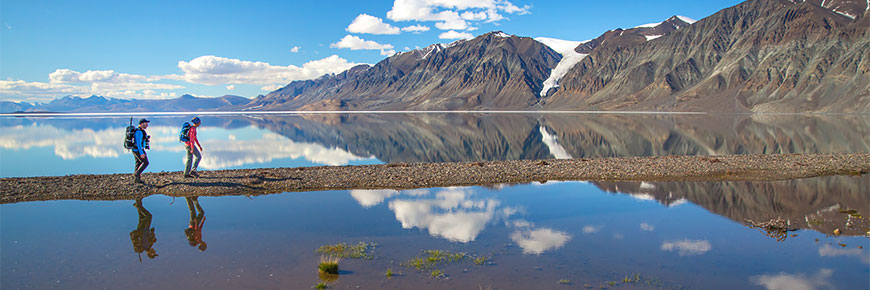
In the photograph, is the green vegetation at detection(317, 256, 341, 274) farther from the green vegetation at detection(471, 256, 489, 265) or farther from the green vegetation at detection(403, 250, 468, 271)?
the green vegetation at detection(471, 256, 489, 265)

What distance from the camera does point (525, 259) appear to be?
32.3 ft

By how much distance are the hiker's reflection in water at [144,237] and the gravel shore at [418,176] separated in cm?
338

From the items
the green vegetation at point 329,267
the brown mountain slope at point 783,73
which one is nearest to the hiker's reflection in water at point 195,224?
the green vegetation at point 329,267

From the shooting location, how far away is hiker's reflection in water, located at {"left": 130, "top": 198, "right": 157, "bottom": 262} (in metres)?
10.5

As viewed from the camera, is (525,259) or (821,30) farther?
(821,30)

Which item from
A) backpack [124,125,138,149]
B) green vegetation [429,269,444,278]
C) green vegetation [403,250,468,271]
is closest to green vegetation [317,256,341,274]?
green vegetation [403,250,468,271]

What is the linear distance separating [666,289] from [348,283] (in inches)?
211

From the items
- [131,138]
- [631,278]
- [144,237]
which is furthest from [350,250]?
[131,138]

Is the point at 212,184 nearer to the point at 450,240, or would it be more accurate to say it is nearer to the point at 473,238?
the point at 450,240

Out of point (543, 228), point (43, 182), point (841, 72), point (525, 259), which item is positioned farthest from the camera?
point (841, 72)

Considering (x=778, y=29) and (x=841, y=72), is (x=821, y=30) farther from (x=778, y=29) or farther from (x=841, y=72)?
(x=841, y=72)

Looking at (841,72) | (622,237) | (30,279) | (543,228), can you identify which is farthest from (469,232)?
(841,72)

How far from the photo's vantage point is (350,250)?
1048 centimetres

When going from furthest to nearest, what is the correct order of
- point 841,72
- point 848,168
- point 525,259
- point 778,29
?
point 778,29 < point 841,72 < point 848,168 < point 525,259
